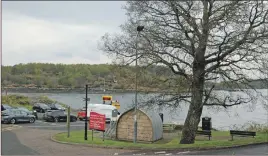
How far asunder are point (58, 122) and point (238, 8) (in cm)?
3041

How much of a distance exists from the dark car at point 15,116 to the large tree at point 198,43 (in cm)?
2224

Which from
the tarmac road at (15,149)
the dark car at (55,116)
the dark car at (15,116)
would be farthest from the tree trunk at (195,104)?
the dark car at (55,116)

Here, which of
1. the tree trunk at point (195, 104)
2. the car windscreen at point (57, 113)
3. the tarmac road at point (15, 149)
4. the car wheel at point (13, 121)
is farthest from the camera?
the car windscreen at point (57, 113)

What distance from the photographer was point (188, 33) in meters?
23.5

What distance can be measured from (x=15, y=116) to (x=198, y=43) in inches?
1060

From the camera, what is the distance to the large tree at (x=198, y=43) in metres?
22.1

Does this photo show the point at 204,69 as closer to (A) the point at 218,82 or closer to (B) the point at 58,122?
(A) the point at 218,82

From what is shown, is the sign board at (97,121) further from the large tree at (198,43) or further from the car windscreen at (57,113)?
the car windscreen at (57,113)

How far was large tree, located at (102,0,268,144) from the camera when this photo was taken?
72.4 ft

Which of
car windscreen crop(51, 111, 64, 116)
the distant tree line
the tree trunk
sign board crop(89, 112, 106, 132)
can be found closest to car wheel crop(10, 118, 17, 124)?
car windscreen crop(51, 111, 64, 116)

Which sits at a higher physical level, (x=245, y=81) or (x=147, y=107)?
(x=245, y=81)

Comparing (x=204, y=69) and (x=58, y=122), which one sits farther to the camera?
(x=58, y=122)

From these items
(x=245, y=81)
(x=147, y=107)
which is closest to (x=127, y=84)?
(x=147, y=107)

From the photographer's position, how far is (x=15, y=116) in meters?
42.4
